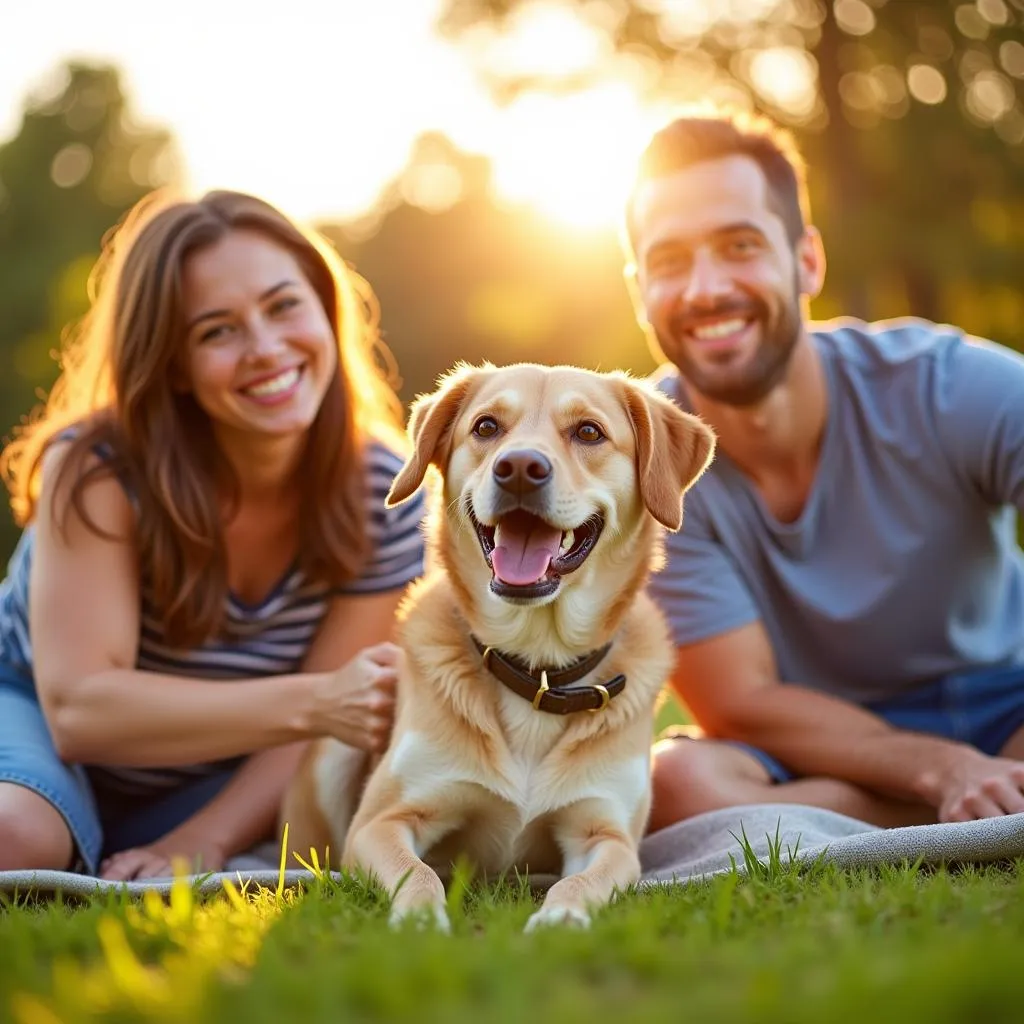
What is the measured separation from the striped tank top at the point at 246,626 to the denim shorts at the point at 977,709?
6.37ft

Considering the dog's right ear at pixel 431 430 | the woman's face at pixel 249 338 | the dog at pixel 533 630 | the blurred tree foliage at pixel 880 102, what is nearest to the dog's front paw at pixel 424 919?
the dog at pixel 533 630

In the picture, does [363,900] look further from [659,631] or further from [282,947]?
[659,631]

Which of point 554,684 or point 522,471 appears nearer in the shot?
point 522,471

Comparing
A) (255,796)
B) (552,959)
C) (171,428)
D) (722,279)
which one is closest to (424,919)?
(552,959)

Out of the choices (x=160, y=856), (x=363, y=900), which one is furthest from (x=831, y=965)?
(x=160, y=856)

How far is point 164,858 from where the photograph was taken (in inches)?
151

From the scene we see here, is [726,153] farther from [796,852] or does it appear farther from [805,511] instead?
[796,852]

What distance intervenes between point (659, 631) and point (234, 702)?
130 cm

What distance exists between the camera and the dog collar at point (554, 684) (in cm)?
330

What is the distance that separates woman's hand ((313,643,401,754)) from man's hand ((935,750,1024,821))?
5.50ft

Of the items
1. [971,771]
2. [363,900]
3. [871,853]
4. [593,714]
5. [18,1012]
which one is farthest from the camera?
[971,771]

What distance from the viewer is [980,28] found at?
14391mm

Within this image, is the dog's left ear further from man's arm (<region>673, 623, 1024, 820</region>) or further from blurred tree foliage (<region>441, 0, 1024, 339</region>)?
blurred tree foliage (<region>441, 0, 1024, 339</region>)

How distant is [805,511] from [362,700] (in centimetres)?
177
